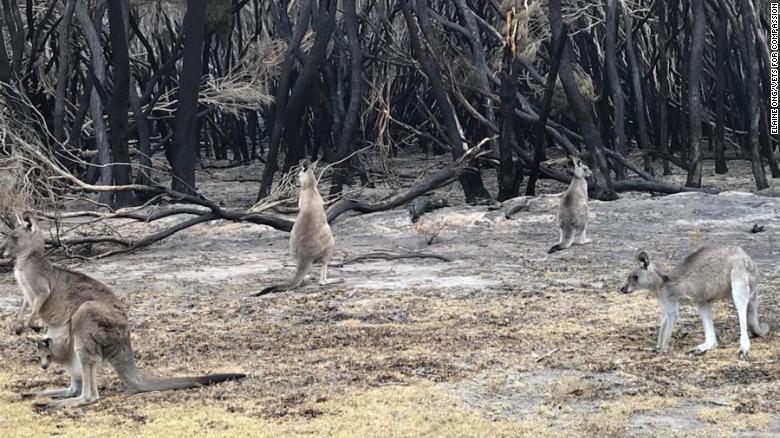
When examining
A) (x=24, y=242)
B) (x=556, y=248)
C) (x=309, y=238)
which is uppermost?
(x=24, y=242)

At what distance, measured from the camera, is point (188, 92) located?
560 inches

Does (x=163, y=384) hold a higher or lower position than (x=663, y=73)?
lower

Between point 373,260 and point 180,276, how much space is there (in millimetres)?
1691

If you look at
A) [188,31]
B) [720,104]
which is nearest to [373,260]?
[188,31]

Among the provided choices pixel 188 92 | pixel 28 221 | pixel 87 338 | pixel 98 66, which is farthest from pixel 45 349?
pixel 98 66

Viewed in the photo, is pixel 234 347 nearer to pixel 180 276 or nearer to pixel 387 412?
pixel 387 412

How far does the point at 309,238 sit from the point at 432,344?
265cm

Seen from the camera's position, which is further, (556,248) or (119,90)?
(119,90)

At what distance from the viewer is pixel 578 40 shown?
21094 millimetres

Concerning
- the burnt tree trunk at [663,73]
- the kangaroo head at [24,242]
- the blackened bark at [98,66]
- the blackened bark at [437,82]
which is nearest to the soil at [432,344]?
the kangaroo head at [24,242]

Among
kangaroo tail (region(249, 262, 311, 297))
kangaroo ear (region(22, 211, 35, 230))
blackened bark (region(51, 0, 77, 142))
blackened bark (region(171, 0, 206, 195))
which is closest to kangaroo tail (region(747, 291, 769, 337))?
kangaroo tail (region(249, 262, 311, 297))

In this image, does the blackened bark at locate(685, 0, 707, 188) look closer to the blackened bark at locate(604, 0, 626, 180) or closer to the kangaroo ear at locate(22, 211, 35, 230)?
the blackened bark at locate(604, 0, 626, 180)

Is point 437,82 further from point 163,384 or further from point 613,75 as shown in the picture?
point 163,384

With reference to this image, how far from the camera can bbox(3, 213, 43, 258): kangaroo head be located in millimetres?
6844
